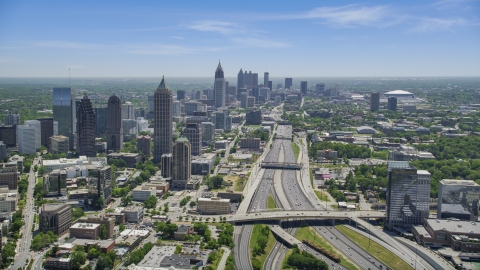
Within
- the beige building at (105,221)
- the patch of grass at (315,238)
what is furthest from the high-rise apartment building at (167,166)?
the patch of grass at (315,238)

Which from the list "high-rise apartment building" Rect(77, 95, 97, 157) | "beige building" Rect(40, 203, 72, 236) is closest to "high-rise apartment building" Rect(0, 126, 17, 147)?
"high-rise apartment building" Rect(77, 95, 97, 157)

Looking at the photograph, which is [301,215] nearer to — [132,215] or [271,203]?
[271,203]

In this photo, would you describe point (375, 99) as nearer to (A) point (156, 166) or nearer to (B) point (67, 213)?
(A) point (156, 166)

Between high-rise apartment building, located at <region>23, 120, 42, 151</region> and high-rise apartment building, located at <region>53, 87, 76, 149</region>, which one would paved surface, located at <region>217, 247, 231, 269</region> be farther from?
high-rise apartment building, located at <region>53, 87, 76, 149</region>

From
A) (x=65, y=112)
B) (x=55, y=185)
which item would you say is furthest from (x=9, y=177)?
(x=65, y=112)

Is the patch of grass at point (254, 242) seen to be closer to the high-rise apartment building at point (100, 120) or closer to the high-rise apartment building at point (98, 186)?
the high-rise apartment building at point (98, 186)

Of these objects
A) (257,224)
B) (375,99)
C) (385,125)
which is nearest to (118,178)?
(257,224)
